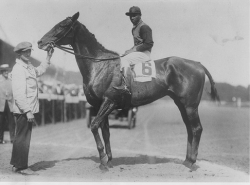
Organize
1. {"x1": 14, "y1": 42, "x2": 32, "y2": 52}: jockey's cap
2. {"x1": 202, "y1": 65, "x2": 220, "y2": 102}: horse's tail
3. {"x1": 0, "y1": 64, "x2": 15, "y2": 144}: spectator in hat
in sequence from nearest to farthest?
{"x1": 14, "y1": 42, "x2": 32, "y2": 52}: jockey's cap → {"x1": 202, "y1": 65, "x2": 220, "y2": 102}: horse's tail → {"x1": 0, "y1": 64, "x2": 15, "y2": 144}: spectator in hat

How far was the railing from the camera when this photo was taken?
15.3 metres

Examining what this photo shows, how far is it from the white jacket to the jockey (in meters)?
1.44

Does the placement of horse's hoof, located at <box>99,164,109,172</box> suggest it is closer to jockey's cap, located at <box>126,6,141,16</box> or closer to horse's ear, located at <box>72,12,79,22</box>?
horse's ear, located at <box>72,12,79,22</box>

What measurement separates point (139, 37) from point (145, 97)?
111cm

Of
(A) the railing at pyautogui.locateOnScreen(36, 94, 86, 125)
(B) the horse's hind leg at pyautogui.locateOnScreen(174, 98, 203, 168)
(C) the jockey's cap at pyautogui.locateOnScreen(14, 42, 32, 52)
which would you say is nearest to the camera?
(C) the jockey's cap at pyautogui.locateOnScreen(14, 42, 32, 52)

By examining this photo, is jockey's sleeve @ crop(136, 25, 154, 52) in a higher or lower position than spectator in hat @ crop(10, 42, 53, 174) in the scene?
higher

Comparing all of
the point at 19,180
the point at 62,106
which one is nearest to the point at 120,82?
the point at 19,180

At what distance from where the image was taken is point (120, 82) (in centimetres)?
616

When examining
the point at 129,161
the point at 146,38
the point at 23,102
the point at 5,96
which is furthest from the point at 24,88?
the point at 5,96

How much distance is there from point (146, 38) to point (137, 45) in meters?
0.23

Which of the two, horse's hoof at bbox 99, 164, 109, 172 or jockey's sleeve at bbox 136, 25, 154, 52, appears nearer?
horse's hoof at bbox 99, 164, 109, 172

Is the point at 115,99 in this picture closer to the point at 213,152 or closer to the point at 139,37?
the point at 139,37

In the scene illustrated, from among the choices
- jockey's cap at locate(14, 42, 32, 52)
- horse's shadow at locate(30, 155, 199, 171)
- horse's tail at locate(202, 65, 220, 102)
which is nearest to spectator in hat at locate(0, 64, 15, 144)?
horse's shadow at locate(30, 155, 199, 171)

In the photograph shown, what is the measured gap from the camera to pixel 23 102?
5582 millimetres
